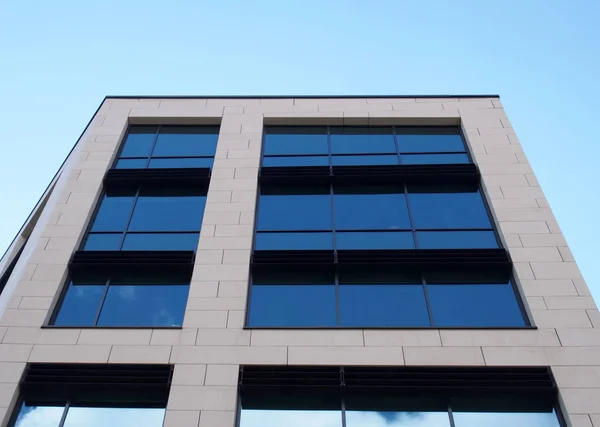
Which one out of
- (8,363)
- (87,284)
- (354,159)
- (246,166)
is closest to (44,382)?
(8,363)

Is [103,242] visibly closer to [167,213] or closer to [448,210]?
[167,213]

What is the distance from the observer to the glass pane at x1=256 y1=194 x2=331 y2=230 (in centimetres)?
1730

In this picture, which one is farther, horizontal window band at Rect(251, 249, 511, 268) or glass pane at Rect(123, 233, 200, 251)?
glass pane at Rect(123, 233, 200, 251)

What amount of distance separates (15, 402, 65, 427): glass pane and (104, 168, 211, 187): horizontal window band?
7.78m

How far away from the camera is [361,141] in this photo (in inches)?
831

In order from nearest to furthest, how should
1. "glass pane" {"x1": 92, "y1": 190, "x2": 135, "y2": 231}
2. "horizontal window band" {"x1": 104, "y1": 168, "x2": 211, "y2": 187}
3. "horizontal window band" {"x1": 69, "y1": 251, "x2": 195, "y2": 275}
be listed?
1. "horizontal window band" {"x1": 69, "y1": 251, "x2": 195, "y2": 275}
2. "glass pane" {"x1": 92, "y1": 190, "x2": 135, "y2": 231}
3. "horizontal window band" {"x1": 104, "y1": 168, "x2": 211, "y2": 187}

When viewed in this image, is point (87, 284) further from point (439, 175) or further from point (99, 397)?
point (439, 175)

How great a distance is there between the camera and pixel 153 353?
13.2m

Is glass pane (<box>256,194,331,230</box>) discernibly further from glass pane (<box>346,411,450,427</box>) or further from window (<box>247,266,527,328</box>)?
glass pane (<box>346,411,450,427</box>)

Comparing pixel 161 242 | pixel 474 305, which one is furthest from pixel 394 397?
pixel 161 242

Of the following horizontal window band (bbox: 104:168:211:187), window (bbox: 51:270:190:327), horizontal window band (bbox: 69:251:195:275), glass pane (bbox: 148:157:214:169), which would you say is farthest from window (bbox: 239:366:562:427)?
glass pane (bbox: 148:157:214:169)

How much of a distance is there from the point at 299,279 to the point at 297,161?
18.2ft

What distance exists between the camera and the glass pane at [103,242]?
16625 mm

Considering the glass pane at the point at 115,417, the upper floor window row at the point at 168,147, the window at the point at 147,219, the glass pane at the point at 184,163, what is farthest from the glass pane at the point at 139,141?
the glass pane at the point at 115,417
